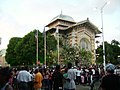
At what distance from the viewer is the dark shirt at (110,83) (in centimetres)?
665

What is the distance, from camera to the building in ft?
222

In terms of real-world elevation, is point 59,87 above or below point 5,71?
below

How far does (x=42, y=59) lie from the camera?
2483 inches

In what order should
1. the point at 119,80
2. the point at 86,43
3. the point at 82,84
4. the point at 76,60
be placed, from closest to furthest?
the point at 119,80, the point at 82,84, the point at 76,60, the point at 86,43

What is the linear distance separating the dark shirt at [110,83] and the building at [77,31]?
5886 centimetres

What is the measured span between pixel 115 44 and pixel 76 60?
4233 cm

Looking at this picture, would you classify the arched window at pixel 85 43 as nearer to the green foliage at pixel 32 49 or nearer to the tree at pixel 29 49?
the green foliage at pixel 32 49

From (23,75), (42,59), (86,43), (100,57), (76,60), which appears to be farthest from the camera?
(100,57)

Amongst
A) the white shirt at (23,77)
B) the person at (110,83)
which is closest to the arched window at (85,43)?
the white shirt at (23,77)

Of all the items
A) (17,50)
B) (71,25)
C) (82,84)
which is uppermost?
(71,25)

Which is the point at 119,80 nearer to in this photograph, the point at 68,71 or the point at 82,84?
the point at 68,71

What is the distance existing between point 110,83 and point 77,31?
61.3 metres

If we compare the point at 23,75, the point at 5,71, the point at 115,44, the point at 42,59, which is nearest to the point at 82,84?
the point at 23,75

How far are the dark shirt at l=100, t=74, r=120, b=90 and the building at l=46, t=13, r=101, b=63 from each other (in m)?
58.9
